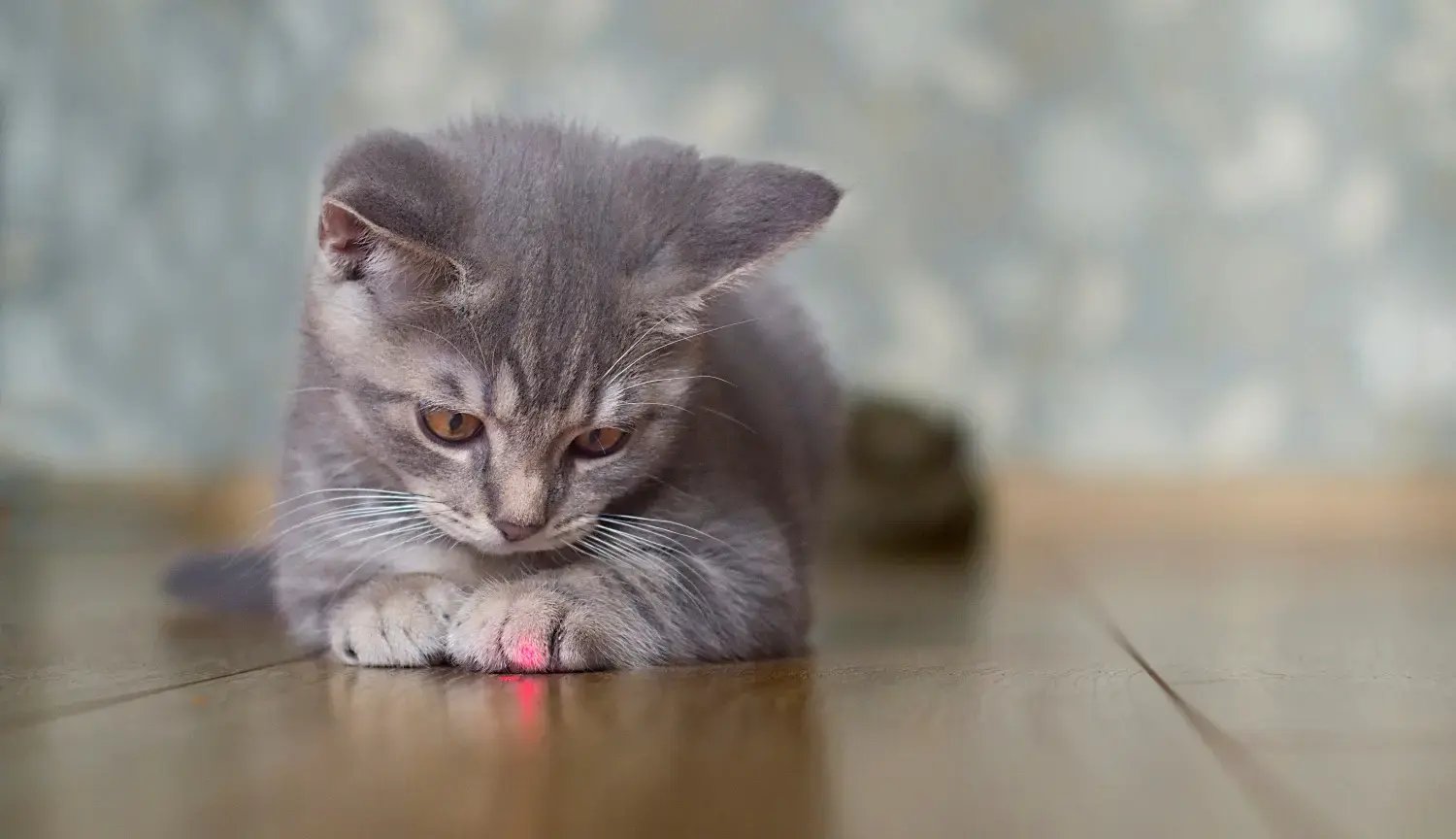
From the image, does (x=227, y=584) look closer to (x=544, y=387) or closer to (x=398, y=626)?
(x=398, y=626)

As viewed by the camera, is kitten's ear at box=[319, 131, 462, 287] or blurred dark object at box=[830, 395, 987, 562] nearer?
kitten's ear at box=[319, 131, 462, 287]

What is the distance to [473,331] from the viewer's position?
1.11 m

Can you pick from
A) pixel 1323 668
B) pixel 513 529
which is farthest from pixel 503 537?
pixel 1323 668

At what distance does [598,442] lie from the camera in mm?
1176

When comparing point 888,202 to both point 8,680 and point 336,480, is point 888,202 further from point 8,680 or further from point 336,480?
point 8,680

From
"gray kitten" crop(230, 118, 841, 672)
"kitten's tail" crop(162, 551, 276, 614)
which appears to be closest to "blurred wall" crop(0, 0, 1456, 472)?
"kitten's tail" crop(162, 551, 276, 614)

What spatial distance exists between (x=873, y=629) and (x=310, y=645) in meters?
0.63

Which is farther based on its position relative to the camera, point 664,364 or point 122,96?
point 122,96

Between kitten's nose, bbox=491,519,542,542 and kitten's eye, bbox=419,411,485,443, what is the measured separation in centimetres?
8

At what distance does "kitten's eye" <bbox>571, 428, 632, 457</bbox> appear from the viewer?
3.83 feet

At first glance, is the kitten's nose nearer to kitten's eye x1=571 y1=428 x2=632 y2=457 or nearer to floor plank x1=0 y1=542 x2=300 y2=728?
kitten's eye x1=571 y1=428 x2=632 y2=457

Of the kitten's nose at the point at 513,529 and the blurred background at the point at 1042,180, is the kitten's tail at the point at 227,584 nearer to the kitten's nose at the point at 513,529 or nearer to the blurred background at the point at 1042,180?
the kitten's nose at the point at 513,529

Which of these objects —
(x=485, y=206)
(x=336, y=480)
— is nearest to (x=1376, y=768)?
(x=485, y=206)

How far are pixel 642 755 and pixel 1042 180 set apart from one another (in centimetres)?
225
